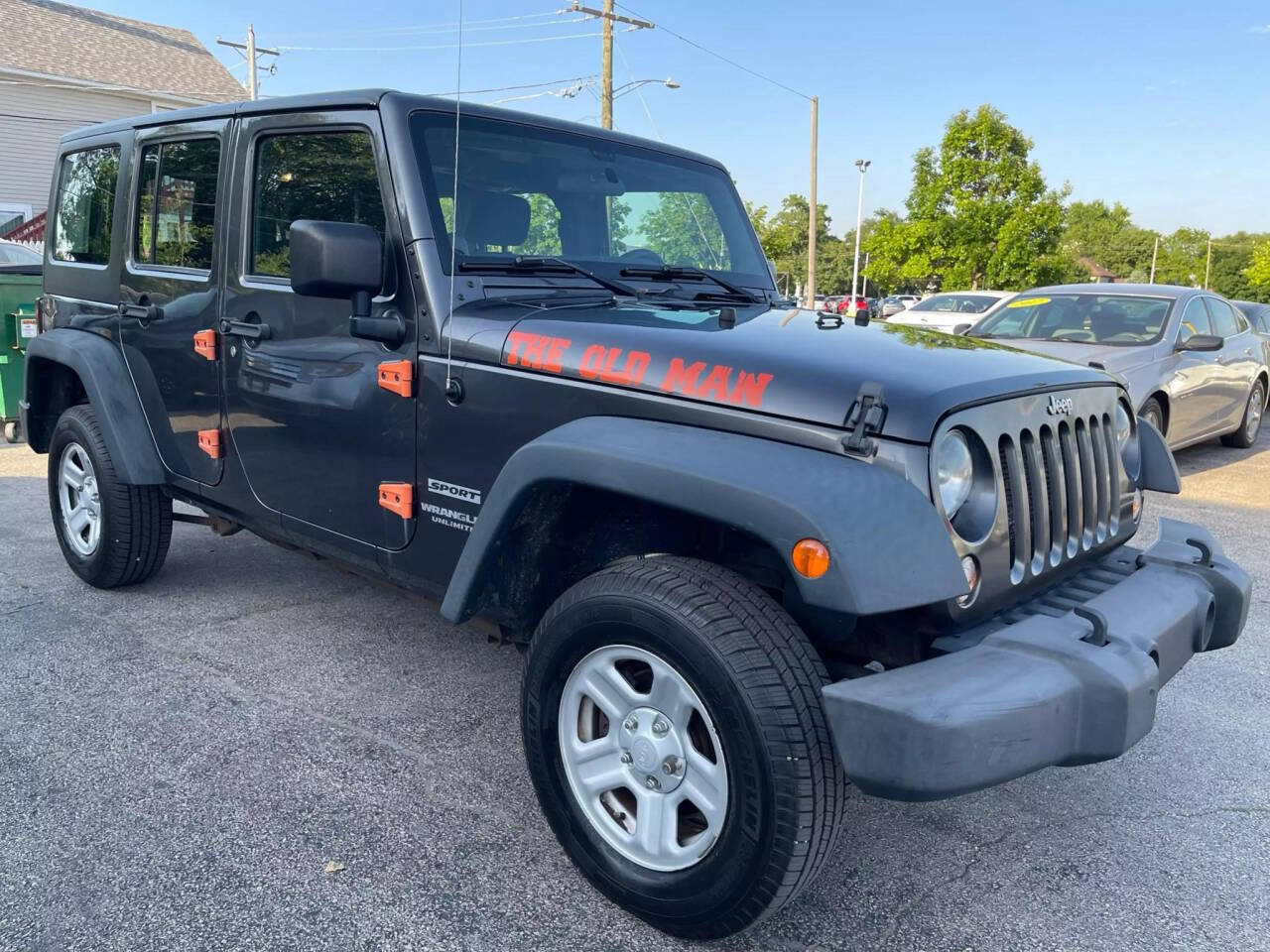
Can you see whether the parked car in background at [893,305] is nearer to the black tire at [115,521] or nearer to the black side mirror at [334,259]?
the black tire at [115,521]

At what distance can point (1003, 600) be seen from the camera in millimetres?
2324

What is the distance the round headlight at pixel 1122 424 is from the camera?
305cm

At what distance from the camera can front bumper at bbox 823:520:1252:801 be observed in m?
1.86

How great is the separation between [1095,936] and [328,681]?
2.61m

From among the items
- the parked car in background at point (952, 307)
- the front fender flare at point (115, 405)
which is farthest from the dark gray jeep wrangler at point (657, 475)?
the parked car in background at point (952, 307)

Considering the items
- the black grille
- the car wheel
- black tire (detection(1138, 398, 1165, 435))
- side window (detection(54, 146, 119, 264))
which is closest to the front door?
side window (detection(54, 146, 119, 264))

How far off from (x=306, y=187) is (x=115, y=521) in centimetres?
187

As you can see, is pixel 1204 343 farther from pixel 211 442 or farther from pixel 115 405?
pixel 115 405

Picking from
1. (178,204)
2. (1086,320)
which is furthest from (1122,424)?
(1086,320)

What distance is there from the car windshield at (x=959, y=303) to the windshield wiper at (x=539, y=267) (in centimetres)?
1376

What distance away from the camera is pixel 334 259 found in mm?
2639

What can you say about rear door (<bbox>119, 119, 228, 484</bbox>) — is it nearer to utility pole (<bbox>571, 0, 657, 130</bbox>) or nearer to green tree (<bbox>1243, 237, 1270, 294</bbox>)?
utility pole (<bbox>571, 0, 657, 130</bbox>)

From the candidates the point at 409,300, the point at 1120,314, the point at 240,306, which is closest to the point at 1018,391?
the point at 409,300

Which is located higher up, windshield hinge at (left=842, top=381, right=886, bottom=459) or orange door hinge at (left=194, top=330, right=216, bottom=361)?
orange door hinge at (left=194, top=330, right=216, bottom=361)
